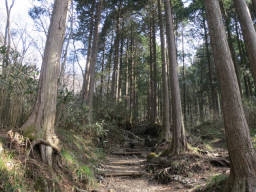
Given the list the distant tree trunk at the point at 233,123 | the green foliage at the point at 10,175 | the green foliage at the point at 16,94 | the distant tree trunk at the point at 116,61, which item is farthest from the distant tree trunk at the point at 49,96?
the distant tree trunk at the point at 116,61

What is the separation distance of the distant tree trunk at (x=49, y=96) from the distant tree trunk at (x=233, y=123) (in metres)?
3.23

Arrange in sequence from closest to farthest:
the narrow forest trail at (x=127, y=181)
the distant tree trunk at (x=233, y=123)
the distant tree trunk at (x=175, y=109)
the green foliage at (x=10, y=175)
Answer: the green foliage at (x=10, y=175), the distant tree trunk at (x=233, y=123), the narrow forest trail at (x=127, y=181), the distant tree trunk at (x=175, y=109)

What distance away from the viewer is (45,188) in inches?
110

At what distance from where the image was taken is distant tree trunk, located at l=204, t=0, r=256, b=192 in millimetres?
2648

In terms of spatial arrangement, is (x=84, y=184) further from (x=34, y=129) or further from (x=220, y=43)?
(x=220, y=43)

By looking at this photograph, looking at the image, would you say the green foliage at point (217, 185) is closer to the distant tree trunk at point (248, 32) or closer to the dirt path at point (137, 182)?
the dirt path at point (137, 182)

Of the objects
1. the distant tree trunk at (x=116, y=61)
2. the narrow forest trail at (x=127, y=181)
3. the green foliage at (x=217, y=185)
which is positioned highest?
the distant tree trunk at (x=116, y=61)

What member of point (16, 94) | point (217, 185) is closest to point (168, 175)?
point (217, 185)

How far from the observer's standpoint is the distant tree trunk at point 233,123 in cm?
265

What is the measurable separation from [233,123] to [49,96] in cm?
364

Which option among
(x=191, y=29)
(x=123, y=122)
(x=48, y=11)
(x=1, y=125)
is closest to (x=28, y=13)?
(x=48, y=11)

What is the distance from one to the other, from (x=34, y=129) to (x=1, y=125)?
0.96 meters

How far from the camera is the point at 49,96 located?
382cm

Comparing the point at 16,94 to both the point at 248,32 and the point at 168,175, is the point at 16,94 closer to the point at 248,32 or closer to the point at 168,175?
the point at 168,175
